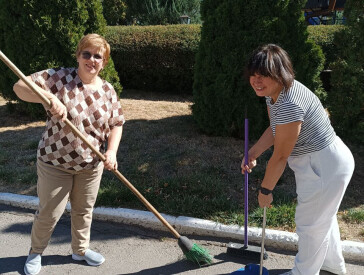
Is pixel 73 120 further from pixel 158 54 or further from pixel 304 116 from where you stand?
pixel 158 54

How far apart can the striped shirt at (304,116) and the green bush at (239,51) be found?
2644 millimetres

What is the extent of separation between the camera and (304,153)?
2.57 meters

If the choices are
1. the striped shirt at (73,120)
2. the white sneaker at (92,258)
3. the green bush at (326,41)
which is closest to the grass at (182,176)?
the white sneaker at (92,258)

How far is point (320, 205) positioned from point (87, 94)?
176 centimetres

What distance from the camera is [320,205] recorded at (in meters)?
2.60

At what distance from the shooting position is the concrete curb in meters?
3.33

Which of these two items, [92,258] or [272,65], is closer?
[272,65]

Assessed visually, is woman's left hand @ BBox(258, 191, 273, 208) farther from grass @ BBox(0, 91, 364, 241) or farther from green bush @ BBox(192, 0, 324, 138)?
green bush @ BBox(192, 0, 324, 138)

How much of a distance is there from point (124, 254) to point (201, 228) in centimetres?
75

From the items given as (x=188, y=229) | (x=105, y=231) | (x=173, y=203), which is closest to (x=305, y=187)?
(x=188, y=229)

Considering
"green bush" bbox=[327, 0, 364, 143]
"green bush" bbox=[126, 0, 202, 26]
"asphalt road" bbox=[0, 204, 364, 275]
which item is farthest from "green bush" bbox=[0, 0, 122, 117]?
"green bush" bbox=[126, 0, 202, 26]

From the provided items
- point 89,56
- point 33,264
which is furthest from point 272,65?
point 33,264

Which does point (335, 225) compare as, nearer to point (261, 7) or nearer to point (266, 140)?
point (266, 140)

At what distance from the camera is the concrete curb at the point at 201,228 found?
131 inches
